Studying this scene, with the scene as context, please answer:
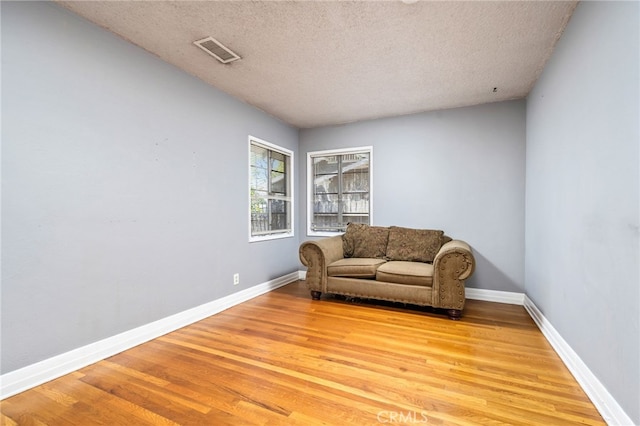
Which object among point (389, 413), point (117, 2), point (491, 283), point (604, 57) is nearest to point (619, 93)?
point (604, 57)

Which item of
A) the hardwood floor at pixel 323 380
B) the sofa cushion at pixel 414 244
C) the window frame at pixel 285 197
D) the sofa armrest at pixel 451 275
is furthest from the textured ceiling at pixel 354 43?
the hardwood floor at pixel 323 380

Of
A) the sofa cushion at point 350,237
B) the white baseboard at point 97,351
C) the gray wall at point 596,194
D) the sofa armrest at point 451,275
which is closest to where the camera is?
the gray wall at point 596,194

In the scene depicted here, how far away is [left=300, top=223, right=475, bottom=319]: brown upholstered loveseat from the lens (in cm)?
284

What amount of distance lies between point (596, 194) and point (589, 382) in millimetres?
1082

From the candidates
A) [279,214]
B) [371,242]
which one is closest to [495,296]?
[371,242]

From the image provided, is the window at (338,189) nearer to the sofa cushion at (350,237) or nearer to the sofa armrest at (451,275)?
the sofa cushion at (350,237)

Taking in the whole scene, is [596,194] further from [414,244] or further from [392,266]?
[414,244]

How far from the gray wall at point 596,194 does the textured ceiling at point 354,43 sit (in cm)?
36

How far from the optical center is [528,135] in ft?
10.6

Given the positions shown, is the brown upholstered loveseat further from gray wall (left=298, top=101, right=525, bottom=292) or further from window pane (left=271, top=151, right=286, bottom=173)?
window pane (left=271, top=151, right=286, bottom=173)

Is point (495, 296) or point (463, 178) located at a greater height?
point (463, 178)

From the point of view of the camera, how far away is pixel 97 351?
2.04 metres

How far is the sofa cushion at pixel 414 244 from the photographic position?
11.6 feet

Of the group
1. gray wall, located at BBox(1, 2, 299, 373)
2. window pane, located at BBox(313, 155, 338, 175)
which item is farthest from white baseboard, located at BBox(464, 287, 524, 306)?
gray wall, located at BBox(1, 2, 299, 373)
